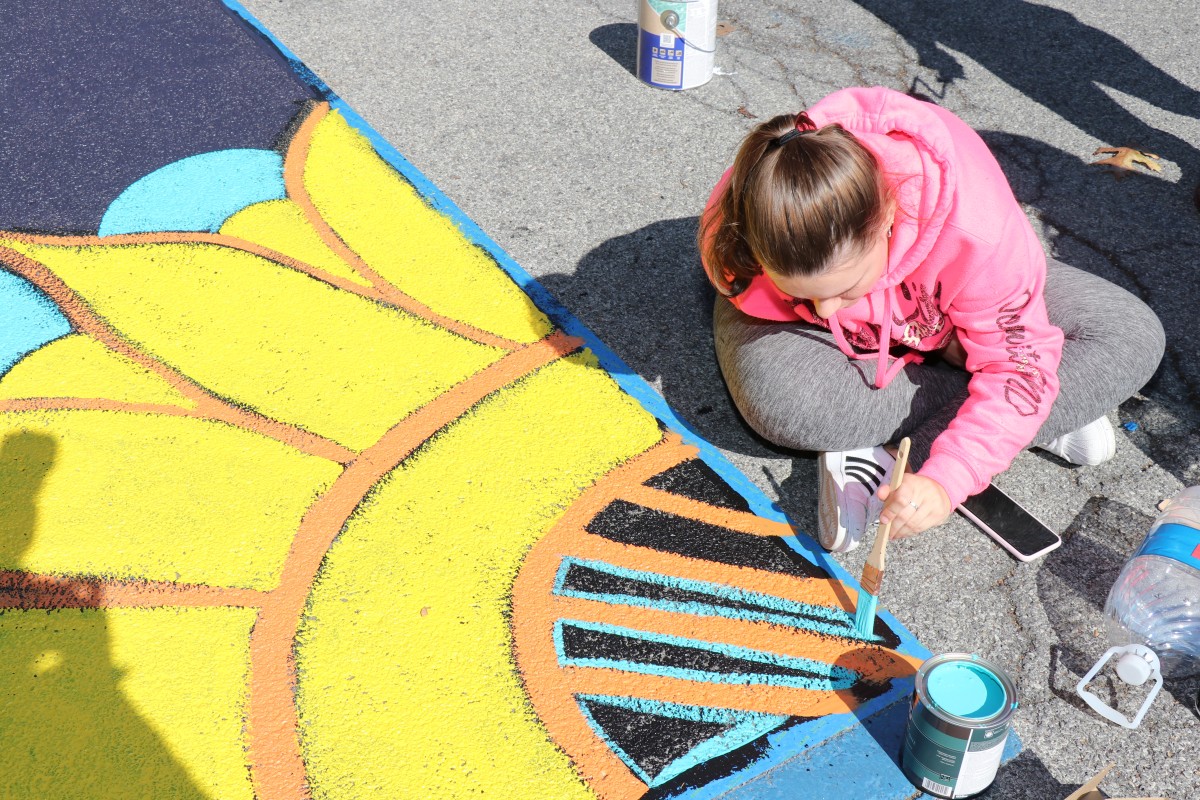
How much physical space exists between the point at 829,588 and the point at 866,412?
37cm

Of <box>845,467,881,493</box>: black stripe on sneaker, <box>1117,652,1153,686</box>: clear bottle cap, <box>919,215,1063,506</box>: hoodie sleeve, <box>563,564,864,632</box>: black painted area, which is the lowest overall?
<box>563,564,864,632</box>: black painted area

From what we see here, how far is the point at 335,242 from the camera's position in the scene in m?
2.76

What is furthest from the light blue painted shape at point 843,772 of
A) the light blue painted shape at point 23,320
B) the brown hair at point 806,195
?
the light blue painted shape at point 23,320

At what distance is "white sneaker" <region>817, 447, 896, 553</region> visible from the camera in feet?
6.50

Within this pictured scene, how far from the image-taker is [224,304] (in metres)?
2.57

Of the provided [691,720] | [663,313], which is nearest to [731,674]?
[691,720]

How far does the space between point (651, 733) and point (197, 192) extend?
82.2 inches

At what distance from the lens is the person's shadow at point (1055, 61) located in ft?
10.7

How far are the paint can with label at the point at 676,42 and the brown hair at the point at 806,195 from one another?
1624 mm

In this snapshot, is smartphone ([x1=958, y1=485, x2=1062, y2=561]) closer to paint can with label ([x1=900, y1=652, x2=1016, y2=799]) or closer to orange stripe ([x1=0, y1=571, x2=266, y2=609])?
paint can with label ([x1=900, y1=652, x2=1016, y2=799])

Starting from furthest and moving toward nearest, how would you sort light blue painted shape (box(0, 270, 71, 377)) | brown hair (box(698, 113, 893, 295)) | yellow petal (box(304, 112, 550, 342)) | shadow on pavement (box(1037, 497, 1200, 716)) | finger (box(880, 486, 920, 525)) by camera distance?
yellow petal (box(304, 112, 550, 342)) < light blue painted shape (box(0, 270, 71, 377)) < shadow on pavement (box(1037, 497, 1200, 716)) < finger (box(880, 486, 920, 525)) < brown hair (box(698, 113, 893, 295))

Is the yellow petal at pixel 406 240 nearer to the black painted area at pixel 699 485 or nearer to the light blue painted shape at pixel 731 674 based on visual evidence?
the black painted area at pixel 699 485

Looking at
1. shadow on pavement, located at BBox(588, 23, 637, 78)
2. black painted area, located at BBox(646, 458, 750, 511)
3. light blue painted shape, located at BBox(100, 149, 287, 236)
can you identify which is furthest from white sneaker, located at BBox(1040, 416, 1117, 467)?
light blue painted shape, located at BBox(100, 149, 287, 236)

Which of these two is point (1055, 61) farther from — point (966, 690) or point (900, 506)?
point (966, 690)
